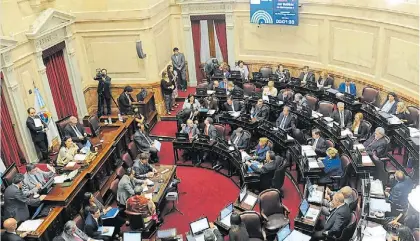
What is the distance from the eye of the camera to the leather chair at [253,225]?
290 inches

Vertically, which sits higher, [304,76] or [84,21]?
[84,21]

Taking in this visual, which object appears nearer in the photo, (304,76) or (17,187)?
(17,187)

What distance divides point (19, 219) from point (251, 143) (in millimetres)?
6181

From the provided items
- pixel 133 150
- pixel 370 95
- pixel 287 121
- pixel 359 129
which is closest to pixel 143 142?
pixel 133 150

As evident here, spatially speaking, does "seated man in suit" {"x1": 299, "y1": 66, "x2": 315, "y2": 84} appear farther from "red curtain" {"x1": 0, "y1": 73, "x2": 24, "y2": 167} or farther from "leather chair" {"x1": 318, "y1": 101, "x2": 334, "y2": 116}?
"red curtain" {"x1": 0, "y1": 73, "x2": 24, "y2": 167}

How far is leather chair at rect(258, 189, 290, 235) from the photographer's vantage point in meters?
7.86

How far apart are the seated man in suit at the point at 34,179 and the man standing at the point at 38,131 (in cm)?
204

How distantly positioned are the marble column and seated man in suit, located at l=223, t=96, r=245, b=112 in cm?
504

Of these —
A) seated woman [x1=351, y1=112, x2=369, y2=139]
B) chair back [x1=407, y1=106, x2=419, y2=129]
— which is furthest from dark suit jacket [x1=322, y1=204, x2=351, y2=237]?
chair back [x1=407, y1=106, x2=419, y2=129]

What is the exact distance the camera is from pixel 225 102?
12914 mm

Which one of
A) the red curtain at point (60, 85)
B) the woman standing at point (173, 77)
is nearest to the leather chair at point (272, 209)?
the red curtain at point (60, 85)

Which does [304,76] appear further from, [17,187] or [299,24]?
[17,187]

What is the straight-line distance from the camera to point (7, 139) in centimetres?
1025

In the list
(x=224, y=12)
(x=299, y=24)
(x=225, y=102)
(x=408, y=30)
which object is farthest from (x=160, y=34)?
(x=408, y=30)
